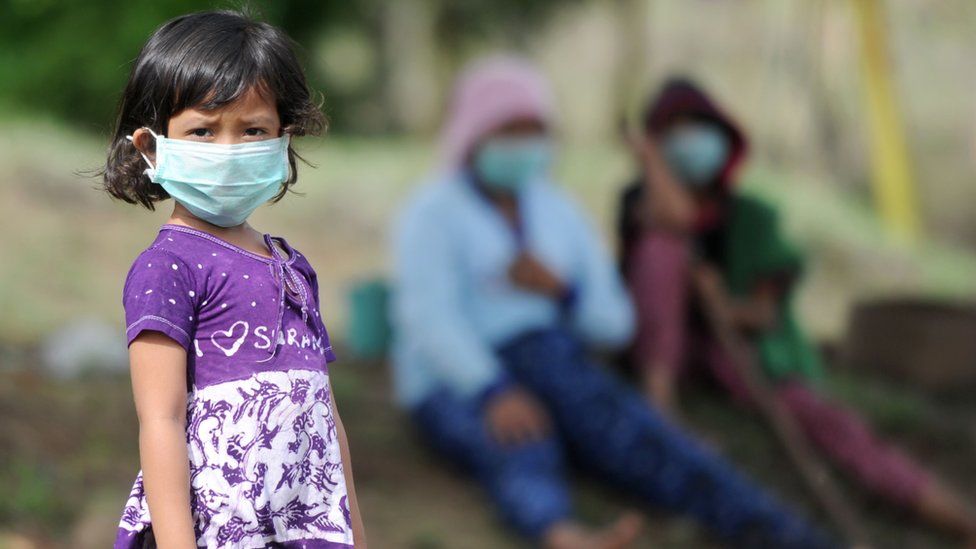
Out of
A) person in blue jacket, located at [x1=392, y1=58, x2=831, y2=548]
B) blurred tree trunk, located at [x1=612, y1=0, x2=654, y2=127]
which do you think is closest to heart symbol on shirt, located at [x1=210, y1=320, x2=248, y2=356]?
person in blue jacket, located at [x1=392, y1=58, x2=831, y2=548]

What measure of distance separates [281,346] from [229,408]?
0.37 ft

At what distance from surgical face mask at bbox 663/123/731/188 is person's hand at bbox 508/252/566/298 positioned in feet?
2.70

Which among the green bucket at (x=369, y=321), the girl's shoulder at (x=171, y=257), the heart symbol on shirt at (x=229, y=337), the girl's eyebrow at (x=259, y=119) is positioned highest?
the girl's eyebrow at (x=259, y=119)

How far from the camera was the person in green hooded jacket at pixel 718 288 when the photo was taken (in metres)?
5.13

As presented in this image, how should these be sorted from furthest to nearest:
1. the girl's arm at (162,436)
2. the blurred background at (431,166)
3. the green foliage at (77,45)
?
the green foliage at (77,45) → the blurred background at (431,166) → the girl's arm at (162,436)

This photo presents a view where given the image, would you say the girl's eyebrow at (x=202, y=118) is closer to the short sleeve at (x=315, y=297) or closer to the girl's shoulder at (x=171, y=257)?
the girl's shoulder at (x=171, y=257)

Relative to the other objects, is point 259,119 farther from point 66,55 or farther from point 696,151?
point 66,55

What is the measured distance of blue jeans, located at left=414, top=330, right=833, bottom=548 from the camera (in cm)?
448

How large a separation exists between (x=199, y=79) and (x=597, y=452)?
10.7 feet

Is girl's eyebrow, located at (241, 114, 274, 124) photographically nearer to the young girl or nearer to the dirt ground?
the young girl

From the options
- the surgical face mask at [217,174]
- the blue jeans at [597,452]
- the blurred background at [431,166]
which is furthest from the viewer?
the blurred background at [431,166]

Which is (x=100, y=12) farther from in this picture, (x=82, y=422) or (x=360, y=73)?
(x=82, y=422)

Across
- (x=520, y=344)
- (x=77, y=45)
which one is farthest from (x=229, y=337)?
(x=77, y=45)

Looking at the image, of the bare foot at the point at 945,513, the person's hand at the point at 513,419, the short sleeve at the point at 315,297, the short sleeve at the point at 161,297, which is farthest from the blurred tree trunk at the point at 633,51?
the short sleeve at the point at 161,297
